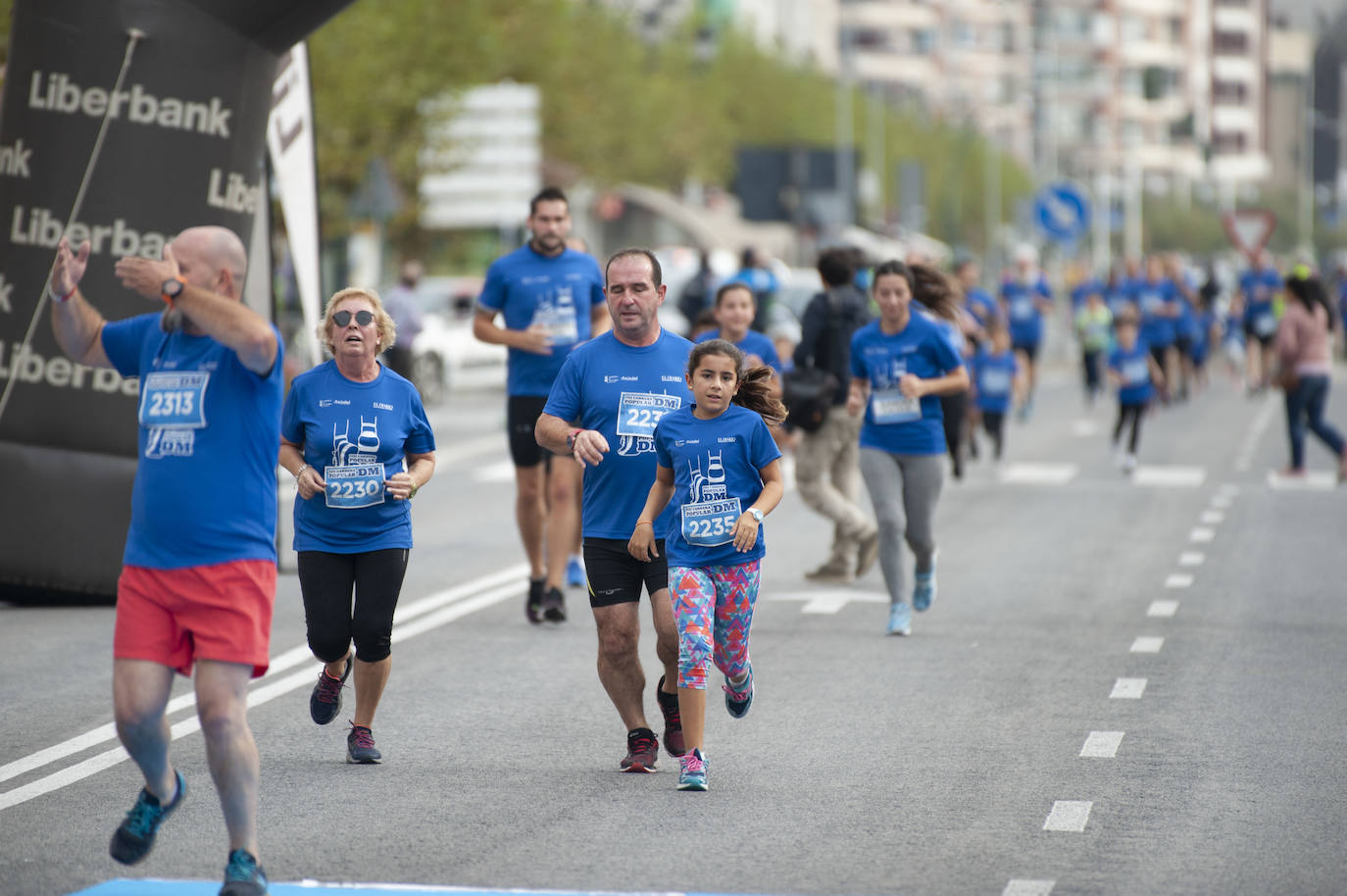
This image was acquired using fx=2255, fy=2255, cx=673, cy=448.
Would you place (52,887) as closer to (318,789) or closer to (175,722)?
(318,789)

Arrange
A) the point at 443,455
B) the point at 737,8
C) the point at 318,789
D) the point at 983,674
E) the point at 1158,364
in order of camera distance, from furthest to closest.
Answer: the point at 737,8, the point at 1158,364, the point at 443,455, the point at 983,674, the point at 318,789

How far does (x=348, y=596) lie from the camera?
7.76 m

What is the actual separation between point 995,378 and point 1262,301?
11.7 m

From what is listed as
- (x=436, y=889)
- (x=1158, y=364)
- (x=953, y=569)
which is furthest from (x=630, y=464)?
(x=1158, y=364)

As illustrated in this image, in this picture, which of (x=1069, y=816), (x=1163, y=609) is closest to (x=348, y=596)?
(x=1069, y=816)

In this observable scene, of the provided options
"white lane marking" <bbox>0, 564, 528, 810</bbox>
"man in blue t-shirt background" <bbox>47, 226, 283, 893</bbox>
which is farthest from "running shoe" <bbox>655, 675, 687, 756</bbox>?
"man in blue t-shirt background" <bbox>47, 226, 283, 893</bbox>

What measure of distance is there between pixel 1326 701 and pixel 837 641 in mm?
2553

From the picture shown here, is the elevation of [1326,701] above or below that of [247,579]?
below

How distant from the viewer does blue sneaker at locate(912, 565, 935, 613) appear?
1142 cm

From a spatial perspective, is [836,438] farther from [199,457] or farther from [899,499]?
[199,457]

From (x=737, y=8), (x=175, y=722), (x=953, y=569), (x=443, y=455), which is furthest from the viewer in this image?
(x=737, y=8)

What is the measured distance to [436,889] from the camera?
19.9ft

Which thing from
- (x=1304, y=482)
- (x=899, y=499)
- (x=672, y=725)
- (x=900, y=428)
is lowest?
(x=1304, y=482)

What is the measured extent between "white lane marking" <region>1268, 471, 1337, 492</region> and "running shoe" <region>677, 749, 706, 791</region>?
13.0 metres
